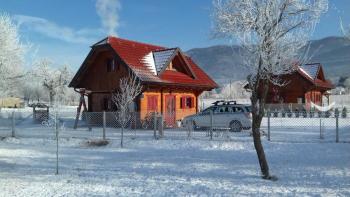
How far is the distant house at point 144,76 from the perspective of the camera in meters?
27.0

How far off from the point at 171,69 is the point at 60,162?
16980 millimetres

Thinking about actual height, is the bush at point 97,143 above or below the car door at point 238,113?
below

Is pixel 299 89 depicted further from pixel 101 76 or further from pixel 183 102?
pixel 101 76

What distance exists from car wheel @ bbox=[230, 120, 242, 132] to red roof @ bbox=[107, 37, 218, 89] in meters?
5.69

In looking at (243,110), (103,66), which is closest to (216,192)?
(243,110)

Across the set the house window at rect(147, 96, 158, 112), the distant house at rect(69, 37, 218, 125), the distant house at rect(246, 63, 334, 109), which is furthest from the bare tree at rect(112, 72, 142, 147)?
the distant house at rect(246, 63, 334, 109)

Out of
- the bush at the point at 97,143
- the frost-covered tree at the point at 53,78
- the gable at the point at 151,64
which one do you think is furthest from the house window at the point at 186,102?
the bush at the point at 97,143

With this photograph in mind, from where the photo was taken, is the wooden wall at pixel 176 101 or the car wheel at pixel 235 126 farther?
the wooden wall at pixel 176 101

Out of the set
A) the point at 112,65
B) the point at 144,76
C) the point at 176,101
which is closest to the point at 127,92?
the point at 144,76

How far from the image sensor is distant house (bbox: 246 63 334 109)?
43125 millimetres

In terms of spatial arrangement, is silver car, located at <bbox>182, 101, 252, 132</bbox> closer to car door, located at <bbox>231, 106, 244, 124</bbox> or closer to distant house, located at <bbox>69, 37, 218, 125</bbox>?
car door, located at <bbox>231, 106, 244, 124</bbox>

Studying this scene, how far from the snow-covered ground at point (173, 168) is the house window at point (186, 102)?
10.7 metres

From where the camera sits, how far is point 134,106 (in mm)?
27016

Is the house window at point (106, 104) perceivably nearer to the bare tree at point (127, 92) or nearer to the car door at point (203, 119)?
the bare tree at point (127, 92)
